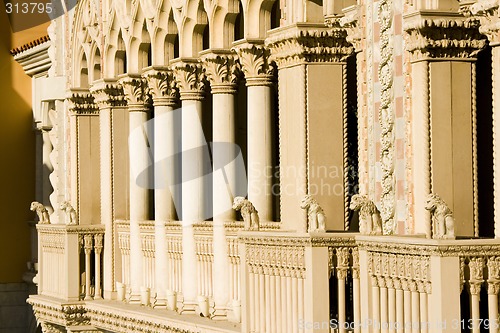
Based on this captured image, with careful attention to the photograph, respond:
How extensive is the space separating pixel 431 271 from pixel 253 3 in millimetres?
7169

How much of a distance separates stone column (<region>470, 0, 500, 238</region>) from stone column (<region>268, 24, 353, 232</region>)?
12.9ft

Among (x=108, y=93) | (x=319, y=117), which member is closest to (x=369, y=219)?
(x=319, y=117)

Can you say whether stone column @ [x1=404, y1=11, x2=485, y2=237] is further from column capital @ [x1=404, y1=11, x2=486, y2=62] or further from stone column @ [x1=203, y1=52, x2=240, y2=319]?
stone column @ [x1=203, y1=52, x2=240, y2=319]

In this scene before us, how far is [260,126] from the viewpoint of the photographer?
805 inches

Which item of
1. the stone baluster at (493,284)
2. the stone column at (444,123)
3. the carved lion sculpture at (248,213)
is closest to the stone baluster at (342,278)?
the stone column at (444,123)

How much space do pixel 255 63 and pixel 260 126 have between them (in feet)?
2.30

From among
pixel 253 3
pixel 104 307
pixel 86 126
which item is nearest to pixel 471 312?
pixel 253 3

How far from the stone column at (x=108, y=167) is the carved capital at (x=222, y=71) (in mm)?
4155

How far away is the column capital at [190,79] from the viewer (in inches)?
888

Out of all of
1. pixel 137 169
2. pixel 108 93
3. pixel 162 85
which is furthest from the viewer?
pixel 108 93

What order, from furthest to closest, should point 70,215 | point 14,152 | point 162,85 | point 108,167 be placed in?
point 14,152 < point 70,215 < point 108,167 < point 162,85

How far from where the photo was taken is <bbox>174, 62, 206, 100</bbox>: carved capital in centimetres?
2255

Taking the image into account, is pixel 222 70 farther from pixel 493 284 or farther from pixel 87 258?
pixel 493 284

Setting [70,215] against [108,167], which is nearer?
[108,167]
